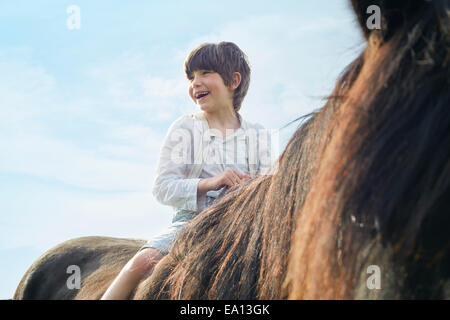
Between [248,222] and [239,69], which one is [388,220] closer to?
[248,222]

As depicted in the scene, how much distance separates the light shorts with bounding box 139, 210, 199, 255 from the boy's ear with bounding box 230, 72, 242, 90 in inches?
38.0

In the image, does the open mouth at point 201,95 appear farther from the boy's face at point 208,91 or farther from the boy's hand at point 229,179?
the boy's hand at point 229,179

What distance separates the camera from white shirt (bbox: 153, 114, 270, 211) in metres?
2.20

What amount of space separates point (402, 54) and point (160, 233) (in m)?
1.45

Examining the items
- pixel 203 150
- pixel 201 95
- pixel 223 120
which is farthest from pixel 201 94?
pixel 203 150

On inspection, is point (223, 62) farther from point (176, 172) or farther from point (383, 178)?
point (383, 178)

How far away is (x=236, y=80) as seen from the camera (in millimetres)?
2824

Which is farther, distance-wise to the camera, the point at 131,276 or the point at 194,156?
the point at 194,156

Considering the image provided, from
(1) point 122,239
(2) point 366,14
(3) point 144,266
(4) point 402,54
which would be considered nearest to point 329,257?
(4) point 402,54

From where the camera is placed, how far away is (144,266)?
1952 mm

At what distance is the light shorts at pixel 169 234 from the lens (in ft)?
6.58

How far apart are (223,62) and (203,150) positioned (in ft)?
2.10

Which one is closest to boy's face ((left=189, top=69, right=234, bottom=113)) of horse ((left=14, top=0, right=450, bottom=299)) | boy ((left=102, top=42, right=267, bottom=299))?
boy ((left=102, top=42, right=267, bottom=299))
